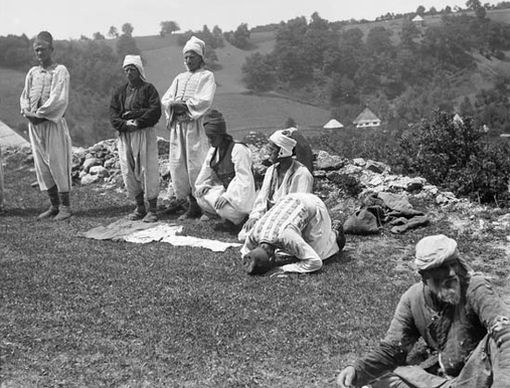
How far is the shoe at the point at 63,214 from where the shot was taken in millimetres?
9516

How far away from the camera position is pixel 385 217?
8.27 m

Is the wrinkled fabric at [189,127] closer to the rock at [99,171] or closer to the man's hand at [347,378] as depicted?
the rock at [99,171]

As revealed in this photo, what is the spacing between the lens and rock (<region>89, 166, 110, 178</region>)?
13727 millimetres

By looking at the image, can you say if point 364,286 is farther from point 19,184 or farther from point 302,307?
point 19,184

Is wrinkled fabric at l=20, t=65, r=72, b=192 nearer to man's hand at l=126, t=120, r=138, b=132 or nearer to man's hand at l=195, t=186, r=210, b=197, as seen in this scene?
man's hand at l=126, t=120, r=138, b=132

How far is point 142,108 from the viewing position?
9109 millimetres

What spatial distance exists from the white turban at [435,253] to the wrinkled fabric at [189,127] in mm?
5967

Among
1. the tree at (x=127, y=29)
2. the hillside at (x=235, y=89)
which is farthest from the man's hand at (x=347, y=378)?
the tree at (x=127, y=29)

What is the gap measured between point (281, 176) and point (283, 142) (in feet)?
1.40

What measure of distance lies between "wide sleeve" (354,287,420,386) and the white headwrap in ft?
11.2

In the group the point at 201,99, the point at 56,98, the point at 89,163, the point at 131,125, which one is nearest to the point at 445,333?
the point at 201,99

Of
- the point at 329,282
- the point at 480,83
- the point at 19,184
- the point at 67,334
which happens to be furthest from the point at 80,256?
the point at 480,83

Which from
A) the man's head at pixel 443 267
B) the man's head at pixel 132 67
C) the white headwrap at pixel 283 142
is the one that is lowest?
the man's head at pixel 443 267

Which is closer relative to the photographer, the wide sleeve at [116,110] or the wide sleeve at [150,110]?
the wide sleeve at [150,110]
